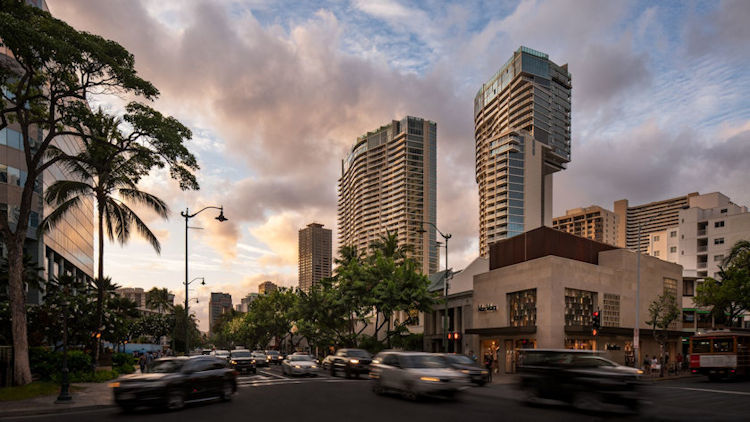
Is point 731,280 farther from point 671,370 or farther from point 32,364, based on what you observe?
point 32,364

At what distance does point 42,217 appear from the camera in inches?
2040

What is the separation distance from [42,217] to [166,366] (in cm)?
4440

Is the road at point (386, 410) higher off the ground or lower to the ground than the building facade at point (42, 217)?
lower

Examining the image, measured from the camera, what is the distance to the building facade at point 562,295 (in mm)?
40344

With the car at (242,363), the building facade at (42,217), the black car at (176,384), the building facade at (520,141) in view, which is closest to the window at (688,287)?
the car at (242,363)

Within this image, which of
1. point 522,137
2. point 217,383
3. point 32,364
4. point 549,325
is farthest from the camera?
point 522,137

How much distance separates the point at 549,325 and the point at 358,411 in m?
28.9

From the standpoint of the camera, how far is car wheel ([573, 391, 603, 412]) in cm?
1382

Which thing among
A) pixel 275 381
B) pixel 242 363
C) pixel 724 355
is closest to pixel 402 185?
pixel 242 363

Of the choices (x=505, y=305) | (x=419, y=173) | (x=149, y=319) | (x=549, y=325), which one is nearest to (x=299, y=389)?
(x=549, y=325)

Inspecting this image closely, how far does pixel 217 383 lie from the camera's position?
682 inches

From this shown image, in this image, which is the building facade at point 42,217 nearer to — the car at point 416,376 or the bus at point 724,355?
the car at point 416,376

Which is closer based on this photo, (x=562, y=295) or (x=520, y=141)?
(x=562, y=295)

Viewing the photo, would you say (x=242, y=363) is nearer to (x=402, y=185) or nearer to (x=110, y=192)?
(x=110, y=192)
